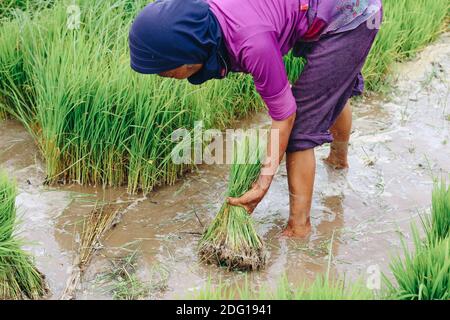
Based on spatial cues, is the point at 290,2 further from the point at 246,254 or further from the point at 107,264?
the point at 107,264

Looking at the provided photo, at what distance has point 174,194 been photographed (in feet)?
13.1

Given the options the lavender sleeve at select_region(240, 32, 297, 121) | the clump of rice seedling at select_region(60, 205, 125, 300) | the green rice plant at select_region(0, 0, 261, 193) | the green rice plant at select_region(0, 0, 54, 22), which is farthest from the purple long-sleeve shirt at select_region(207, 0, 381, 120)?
the green rice plant at select_region(0, 0, 54, 22)

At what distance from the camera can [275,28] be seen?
3016 millimetres

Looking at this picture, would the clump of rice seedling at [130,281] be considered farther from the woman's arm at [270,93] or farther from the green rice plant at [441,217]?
the green rice plant at [441,217]

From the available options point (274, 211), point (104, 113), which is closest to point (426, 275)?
point (274, 211)

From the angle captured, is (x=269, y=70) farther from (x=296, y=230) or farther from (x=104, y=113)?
(x=104, y=113)

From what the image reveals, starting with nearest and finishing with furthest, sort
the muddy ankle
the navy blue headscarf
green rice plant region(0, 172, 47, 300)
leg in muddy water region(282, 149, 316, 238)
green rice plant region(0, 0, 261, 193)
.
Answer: the navy blue headscarf → green rice plant region(0, 172, 47, 300) → leg in muddy water region(282, 149, 316, 238) → the muddy ankle → green rice plant region(0, 0, 261, 193)

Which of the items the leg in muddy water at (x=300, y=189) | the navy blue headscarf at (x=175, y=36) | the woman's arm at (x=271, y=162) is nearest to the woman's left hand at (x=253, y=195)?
the woman's arm at (x=271, y=162)

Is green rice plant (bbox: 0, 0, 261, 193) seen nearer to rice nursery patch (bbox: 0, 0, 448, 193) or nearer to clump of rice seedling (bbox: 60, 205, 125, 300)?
rice nursery patch (bbox: 0, 0, 448, 193)

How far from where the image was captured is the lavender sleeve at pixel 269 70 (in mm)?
2922

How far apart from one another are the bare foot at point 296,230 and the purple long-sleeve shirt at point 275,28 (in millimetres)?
677

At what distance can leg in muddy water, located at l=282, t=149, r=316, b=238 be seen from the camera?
→ 11.3 feet

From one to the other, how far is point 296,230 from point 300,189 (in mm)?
228
